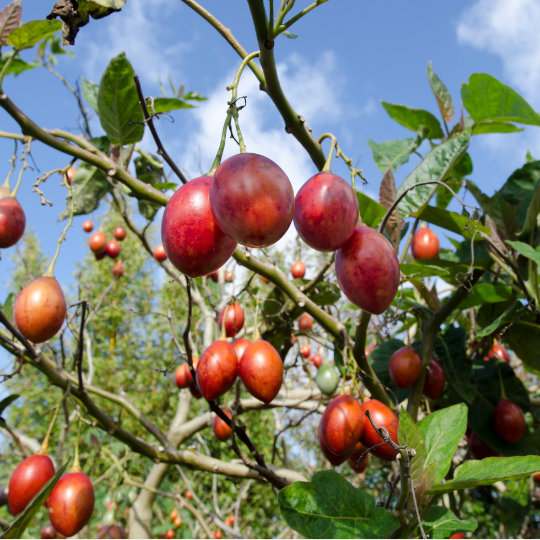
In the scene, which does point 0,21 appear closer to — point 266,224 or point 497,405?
point 266,224

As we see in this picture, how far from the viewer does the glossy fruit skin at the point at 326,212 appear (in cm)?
52

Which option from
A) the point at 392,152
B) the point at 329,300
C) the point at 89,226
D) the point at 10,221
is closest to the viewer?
the point at 10,221

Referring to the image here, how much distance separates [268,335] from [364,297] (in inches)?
36.9

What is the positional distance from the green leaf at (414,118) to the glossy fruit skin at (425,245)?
317mm

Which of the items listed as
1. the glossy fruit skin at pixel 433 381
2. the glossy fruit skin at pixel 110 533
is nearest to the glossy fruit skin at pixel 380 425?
the glossy fruit skin at pixel 433 381

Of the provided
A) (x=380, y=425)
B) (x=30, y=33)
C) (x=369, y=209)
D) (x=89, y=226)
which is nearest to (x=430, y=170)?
(x=369, y=209)

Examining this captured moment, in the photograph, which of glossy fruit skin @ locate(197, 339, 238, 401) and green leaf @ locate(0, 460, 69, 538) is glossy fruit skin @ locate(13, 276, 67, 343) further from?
green leaf @ locate(0, 460, 69, 538)

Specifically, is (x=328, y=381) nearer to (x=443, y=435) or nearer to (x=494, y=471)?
(x=443, y=435)

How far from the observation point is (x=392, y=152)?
131 centimetres

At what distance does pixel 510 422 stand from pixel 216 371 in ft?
2.45

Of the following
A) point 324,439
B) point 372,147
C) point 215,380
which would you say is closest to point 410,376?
point 324,439

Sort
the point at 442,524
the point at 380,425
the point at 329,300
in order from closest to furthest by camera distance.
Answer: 1. the point at 442,524
2. the point at 380,425
3. the point at 329,300

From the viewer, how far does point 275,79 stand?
51 cm

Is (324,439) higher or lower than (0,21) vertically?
lower
